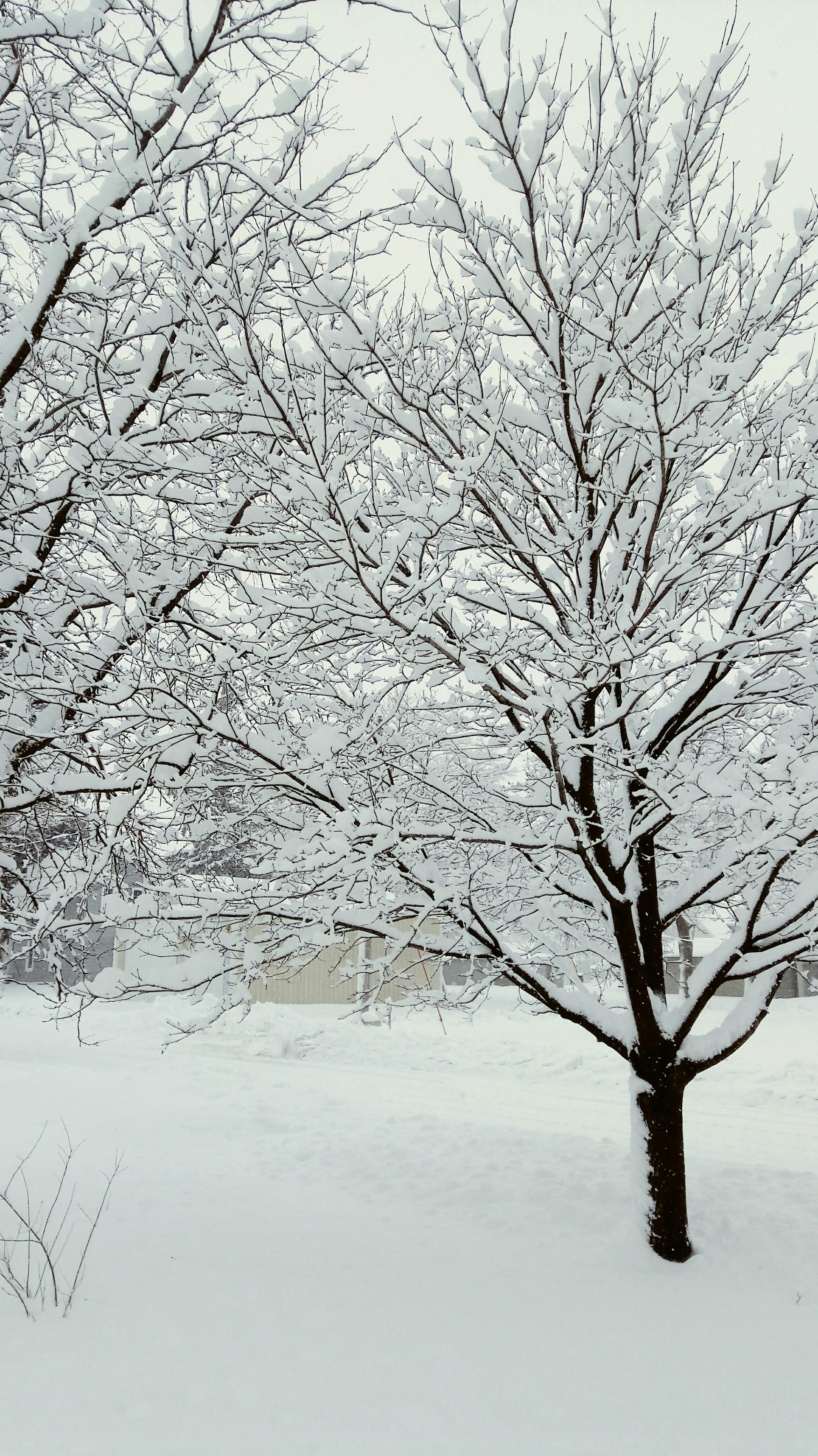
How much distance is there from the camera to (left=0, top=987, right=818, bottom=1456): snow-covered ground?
3.12 metres

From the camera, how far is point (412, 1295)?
4.20 m

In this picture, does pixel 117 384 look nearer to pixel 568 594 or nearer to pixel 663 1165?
pixel 568 594

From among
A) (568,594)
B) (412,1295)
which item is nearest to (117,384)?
(568,594)

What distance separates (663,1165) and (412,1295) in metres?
1.65

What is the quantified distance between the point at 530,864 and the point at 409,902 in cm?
73

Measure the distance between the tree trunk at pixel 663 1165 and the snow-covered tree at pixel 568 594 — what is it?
2 cm

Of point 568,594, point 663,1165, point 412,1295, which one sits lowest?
point 412,1295

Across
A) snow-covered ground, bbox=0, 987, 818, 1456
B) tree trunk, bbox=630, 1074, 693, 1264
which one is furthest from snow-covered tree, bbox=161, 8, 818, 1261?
snow-covered ground, bbox=0, 987, 818, 1456

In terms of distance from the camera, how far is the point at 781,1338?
3820 mm

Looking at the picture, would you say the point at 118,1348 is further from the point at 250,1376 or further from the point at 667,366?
the point at 667,366

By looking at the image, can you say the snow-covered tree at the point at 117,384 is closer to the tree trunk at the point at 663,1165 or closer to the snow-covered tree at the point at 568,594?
the snow-covered tree at the point at 568,594

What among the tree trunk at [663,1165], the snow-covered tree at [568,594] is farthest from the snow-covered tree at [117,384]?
the tree trunk at [663,1165]

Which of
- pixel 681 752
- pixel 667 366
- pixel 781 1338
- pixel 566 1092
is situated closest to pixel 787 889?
pixel 681 752

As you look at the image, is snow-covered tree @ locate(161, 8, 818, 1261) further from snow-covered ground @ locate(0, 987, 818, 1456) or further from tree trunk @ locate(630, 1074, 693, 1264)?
snow-covered ground @ locate(0, 987, 818, 1456)
